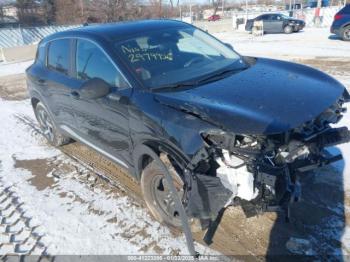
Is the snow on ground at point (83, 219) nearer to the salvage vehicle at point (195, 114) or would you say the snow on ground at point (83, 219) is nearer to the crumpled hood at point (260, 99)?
the salvage vehicle at point (195, 114)

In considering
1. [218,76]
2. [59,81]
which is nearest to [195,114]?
[218,76]

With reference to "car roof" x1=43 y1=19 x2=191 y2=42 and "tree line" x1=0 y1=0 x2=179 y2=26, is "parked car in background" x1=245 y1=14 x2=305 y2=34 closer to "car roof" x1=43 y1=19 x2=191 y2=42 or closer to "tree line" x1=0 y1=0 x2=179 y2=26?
"tree line" x1=0 y1=0 x2=179 y2=26

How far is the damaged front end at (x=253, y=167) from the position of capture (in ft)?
8.18

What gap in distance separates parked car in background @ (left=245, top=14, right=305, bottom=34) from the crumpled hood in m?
22.3

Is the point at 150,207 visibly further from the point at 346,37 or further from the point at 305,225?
the point at 346,37

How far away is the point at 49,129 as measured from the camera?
219 inches

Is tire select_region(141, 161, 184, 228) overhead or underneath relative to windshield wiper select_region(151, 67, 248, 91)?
→ underneath

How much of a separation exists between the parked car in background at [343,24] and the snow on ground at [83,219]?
1501 centimetres

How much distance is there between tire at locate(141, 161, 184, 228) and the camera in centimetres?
316

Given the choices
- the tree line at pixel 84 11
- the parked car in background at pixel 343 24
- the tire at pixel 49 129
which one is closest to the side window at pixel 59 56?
the tire at pixel 49 129

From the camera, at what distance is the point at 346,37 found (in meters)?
15.7

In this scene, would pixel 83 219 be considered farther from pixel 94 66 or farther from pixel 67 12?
pixel 67 12

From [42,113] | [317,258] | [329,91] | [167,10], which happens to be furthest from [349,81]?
[167,10]

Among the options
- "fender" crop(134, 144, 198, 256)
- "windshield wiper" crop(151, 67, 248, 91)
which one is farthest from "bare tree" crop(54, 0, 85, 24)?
"fender" crop(134, 144, 198, 256)
